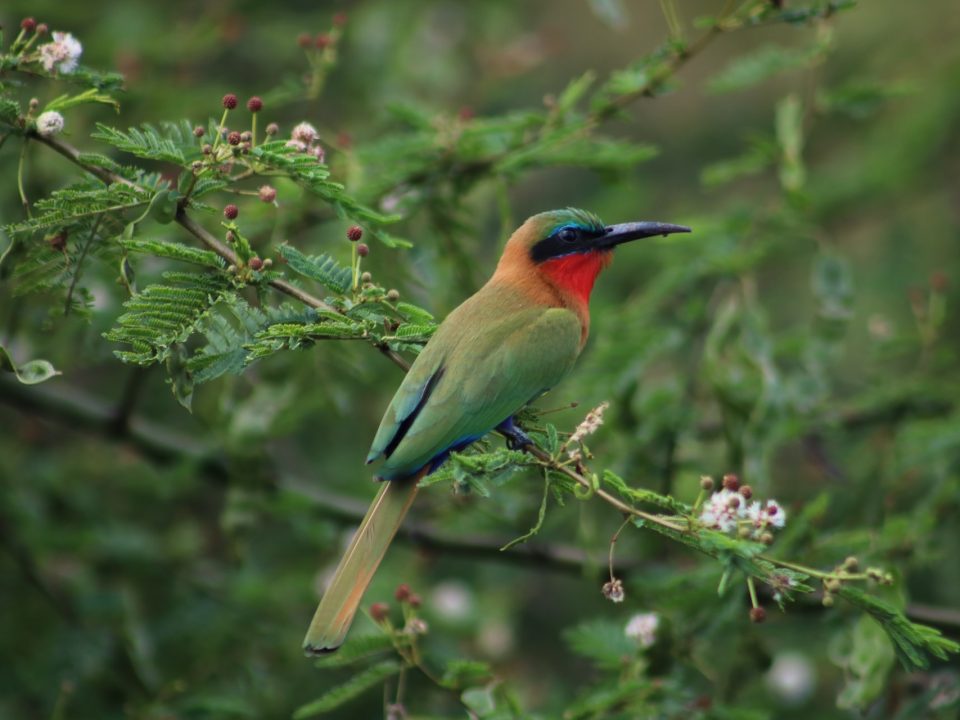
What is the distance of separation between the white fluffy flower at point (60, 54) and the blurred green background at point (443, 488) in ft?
2.49

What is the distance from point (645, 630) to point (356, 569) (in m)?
1.02

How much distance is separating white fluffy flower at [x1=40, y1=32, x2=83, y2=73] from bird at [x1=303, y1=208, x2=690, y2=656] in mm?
1032

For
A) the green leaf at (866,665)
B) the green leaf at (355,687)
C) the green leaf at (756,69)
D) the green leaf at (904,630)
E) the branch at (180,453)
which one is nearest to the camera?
the green leaf at (904,630)

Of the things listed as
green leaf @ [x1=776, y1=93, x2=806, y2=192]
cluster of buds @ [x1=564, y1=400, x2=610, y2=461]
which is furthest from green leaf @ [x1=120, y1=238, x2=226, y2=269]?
green leaf @ [x1=776, y1=93, x2=806, y2=192]

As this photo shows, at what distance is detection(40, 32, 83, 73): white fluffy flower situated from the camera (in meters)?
2.75

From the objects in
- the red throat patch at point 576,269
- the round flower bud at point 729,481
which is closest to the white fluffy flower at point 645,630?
the red throat patch at point 576,269

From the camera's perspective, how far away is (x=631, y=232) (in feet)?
11.5

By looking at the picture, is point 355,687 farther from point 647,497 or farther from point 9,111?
point 9,111

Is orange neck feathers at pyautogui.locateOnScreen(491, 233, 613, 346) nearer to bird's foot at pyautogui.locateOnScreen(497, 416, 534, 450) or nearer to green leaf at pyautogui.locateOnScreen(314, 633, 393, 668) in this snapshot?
bird's foot at pyautogui.locateOnScreen(497, 416, 534, 450)

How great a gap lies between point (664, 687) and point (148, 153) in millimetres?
1861

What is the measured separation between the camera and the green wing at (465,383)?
9.52 feet

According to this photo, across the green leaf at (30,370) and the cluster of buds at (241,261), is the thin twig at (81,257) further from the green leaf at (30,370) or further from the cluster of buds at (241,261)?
the cluster of buds at (241,261)

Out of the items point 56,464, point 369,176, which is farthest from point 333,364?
point 56,464

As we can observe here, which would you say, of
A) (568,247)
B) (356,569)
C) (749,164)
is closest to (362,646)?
(356,569)
